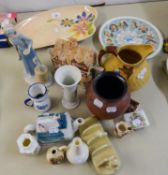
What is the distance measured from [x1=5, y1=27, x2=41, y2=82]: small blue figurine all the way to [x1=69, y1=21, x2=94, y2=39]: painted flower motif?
196mm

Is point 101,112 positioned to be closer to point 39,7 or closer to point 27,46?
point 27,46

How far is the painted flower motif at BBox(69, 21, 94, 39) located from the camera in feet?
2.95

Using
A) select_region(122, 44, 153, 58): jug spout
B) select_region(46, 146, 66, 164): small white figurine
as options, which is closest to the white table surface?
select_region(46, 146, 66, 164): small white figurine

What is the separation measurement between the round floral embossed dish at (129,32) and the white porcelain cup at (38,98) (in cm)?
26

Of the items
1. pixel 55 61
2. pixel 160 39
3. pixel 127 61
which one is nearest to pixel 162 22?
pixel 160 39

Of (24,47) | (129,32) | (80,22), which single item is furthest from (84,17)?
(24,47)

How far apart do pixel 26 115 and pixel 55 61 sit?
17 cm

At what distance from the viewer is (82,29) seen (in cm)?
91

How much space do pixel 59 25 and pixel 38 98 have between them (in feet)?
1.08

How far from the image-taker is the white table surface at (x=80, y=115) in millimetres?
667

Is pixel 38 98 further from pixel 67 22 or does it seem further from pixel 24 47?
pixel 67 22

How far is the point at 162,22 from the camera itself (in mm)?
960

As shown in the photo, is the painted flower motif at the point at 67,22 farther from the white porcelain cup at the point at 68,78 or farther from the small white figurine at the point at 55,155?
the small white figurine at the point at 55,155

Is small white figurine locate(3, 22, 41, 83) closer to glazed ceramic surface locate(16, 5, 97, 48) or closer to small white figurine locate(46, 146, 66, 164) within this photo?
glazed ceramic surface locate(16, 5, 97, 48)
